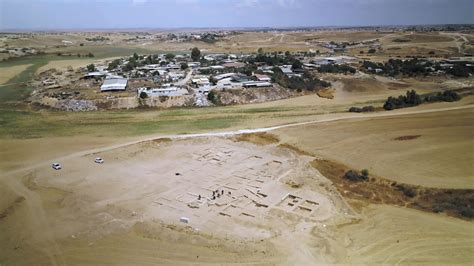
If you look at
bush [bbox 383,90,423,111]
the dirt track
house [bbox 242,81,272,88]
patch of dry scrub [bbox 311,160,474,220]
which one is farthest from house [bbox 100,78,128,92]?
patch of dry scrub [bbox 311,160,474,220]

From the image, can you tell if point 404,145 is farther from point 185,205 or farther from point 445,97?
point 445,97

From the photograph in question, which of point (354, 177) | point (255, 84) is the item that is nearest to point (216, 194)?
point (354, 177)

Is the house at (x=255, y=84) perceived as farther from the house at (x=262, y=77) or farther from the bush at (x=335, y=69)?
the bush at (x=335, y=69)

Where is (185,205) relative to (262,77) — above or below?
below

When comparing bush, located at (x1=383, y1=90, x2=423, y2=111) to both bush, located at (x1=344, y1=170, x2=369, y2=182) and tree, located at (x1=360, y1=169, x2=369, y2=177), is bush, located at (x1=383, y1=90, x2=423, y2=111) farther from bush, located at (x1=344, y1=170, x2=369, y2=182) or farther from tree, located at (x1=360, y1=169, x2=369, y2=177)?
bush, located at (x1=344, y1=170, x2=369, y2=182)

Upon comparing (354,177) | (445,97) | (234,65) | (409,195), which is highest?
(234,65)

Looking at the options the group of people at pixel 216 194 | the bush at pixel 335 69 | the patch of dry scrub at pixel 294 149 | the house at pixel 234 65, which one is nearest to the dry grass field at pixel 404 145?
the patch of dry scrub at pixel 294 149

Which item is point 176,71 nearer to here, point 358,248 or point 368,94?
point 368,94
